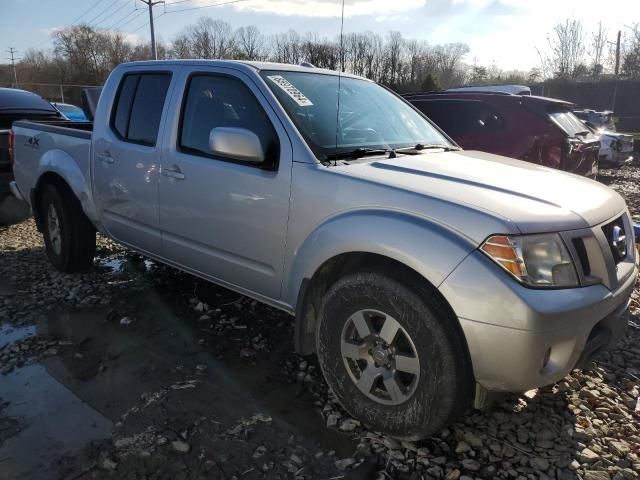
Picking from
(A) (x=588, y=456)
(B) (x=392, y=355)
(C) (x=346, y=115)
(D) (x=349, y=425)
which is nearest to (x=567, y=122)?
(C) (x=346, y=115)

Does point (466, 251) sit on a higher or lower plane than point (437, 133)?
lower

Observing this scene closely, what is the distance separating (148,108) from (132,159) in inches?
16.3

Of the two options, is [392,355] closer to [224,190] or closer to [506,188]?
[506,188]

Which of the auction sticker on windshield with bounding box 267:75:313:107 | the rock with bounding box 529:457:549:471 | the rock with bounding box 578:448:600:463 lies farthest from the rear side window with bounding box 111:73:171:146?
the rock with bounding box 578:448:600:463

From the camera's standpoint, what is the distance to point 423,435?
96.7 inches

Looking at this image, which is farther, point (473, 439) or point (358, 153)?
point (358, 153)

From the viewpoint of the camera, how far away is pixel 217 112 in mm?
3457

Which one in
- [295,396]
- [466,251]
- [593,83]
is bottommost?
[295,396]

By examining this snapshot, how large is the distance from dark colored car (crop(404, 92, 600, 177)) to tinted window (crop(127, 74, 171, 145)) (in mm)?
4110

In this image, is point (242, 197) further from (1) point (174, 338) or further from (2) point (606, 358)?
(2) point (606, 358)

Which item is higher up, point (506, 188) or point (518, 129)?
point (518, 129)

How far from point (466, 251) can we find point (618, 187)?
10.4 m

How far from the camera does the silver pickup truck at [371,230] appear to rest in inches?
87.1

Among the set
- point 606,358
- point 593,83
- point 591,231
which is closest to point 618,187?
point 606,358
